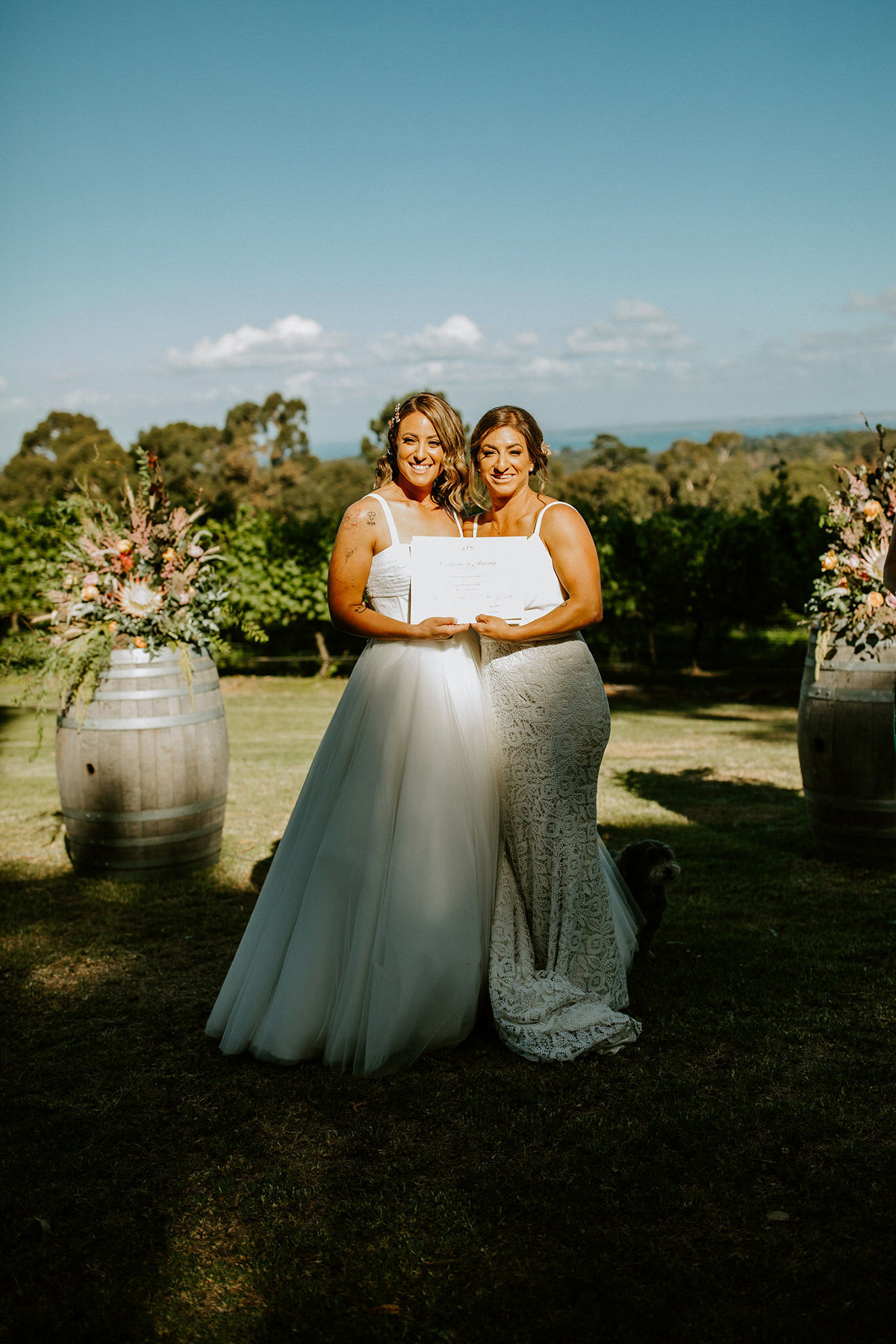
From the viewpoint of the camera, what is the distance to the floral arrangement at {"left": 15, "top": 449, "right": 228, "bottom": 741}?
18.5 ft

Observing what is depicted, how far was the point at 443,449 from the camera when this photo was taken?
387 cm

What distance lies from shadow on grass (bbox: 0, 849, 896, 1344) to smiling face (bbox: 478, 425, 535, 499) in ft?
7.19

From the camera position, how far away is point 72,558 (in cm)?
588

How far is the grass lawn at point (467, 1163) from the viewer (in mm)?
2367

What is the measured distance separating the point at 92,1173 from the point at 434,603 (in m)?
2.21

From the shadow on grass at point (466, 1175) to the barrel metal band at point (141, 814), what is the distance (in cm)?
136

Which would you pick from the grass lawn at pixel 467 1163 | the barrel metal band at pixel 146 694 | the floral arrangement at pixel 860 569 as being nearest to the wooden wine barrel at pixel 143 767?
the barrel metal band at pixel 146 694

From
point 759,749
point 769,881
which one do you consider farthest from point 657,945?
point 759,749

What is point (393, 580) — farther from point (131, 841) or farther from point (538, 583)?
point (131, 841)

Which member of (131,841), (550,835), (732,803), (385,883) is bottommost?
(732,803)

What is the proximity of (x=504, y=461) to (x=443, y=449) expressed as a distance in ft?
0.87

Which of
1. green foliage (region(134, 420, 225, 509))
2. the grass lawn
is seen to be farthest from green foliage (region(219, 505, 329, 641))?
green foliage (region(134, 420, 225, 509))

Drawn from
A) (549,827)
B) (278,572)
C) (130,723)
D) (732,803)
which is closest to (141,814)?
(130,723)

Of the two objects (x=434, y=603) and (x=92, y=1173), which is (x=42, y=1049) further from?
(x=434, y=603)
